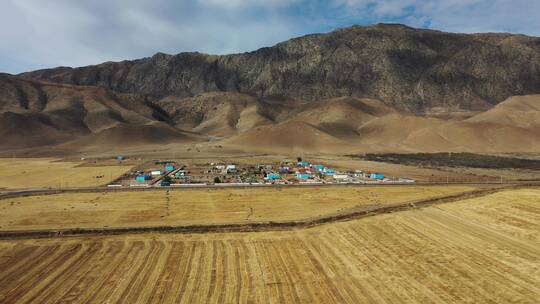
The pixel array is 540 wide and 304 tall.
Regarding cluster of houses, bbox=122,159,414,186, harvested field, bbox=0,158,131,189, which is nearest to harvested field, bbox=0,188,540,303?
cluster of houses, bbox=122,159,414,186

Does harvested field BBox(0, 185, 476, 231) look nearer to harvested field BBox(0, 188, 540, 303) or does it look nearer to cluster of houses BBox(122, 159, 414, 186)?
harvested field BBox(0, 188, 540, 303)

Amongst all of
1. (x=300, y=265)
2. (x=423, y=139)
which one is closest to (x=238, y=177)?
(x=300, y=265)

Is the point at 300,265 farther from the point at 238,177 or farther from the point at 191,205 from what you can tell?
the point at 238,177

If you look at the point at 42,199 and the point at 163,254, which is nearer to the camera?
the point at 163,254

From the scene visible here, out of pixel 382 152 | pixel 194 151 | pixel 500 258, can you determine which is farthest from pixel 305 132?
pixel 500 258

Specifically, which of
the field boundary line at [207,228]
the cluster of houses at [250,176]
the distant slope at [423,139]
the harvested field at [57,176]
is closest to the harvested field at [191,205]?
the field boundary line at [207,228]

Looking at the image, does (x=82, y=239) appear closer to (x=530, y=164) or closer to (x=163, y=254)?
(x=163, y=254)

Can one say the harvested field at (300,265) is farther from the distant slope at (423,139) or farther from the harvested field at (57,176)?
the distant slope at (423,139)
